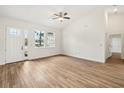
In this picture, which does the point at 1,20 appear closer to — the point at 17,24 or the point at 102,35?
the point at 17,24

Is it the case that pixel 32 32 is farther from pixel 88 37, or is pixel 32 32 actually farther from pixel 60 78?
pixel 60 78

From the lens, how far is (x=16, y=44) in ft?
19.4

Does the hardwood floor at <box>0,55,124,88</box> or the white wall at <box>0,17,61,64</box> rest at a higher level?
the white wall at <box>0,17,61,64</box>

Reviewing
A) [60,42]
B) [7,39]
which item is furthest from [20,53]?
[60,42]

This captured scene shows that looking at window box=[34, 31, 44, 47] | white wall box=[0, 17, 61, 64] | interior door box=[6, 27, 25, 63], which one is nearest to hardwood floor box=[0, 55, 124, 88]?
interior door box=[6, 27, 25, 63]

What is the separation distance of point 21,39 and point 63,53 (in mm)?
4546

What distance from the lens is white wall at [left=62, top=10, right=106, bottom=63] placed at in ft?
20.0

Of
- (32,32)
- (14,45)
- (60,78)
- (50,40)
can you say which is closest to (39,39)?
(32,32)

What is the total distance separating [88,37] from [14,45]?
5.04m

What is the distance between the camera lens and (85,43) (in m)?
7.21

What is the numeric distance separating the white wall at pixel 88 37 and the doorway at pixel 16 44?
156 inches

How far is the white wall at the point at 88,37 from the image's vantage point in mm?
6094

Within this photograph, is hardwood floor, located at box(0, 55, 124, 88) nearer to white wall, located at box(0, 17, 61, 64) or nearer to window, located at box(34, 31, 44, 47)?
white wall, located at box(0, 17, 61, 64)

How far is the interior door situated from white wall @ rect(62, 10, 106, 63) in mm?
4196
